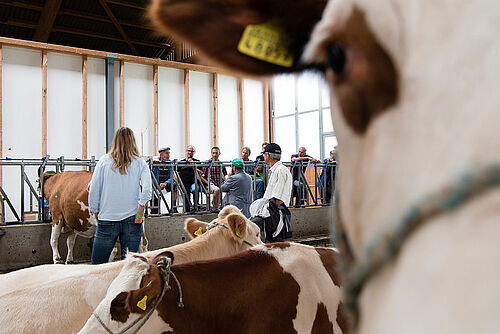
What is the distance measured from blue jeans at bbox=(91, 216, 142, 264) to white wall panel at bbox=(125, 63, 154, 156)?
7.76 meters

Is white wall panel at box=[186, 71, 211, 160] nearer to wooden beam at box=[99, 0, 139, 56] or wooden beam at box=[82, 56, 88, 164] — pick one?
wooden beam at box=[82, 56, 88, 164]

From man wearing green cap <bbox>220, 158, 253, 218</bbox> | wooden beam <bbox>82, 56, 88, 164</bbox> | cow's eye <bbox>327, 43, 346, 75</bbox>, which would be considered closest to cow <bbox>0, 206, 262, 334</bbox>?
cow's eye <bbox>327, 43, 346, 75</bbox>

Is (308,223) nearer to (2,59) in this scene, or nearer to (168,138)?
(168,138)

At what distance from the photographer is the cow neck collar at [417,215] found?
0.48m

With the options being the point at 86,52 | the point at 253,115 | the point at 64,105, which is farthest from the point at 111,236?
the point at 253,115

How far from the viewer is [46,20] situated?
12.9m

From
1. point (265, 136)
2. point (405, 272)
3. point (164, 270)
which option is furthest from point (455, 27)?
point (265, 136)

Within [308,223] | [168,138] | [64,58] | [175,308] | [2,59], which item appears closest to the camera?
[175,308]

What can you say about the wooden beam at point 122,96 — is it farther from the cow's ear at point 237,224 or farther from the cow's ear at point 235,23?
the cow's ear at point 235,23

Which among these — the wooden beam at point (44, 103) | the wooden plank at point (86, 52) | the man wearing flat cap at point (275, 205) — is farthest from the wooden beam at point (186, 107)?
the man wearing flat cap at point (275, 205)

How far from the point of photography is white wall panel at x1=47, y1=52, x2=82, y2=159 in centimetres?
1059

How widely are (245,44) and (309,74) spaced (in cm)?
18

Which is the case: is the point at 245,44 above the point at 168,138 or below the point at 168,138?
below

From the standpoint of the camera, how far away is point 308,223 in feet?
29.8
